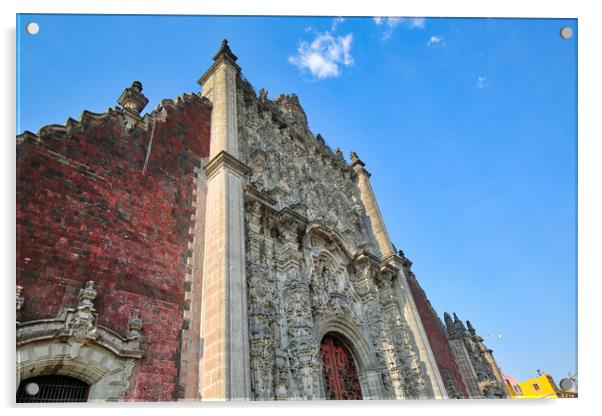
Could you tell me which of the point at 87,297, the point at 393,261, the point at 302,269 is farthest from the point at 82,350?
the point at 393,261

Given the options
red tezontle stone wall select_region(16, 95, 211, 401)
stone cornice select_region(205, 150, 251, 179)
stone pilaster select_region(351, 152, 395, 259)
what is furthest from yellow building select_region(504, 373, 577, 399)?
stone pilaster select_region(351, 152, 395, 259)

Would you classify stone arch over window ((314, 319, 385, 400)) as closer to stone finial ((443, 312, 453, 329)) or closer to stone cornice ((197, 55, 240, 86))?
stone cornice ((197, 55, 240, 86))

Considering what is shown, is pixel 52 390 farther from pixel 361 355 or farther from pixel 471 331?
pixel 471 331

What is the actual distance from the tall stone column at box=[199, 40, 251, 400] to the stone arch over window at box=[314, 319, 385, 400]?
118 inches

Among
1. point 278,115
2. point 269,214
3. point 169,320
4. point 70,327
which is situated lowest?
point 70,327

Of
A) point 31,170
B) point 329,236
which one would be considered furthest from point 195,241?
point 329,236

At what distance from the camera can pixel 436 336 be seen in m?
14.7

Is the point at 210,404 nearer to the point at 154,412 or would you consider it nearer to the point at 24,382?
the point at 154,412

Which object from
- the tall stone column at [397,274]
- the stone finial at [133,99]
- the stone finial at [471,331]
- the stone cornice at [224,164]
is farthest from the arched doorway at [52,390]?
the stone finial at [471,331]

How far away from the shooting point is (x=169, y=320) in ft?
18.7

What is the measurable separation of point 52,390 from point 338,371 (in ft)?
18.8

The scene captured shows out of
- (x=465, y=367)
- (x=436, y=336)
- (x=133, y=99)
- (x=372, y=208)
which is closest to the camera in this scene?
(x=133, y=99)

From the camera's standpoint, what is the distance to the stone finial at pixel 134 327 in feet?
16.8
